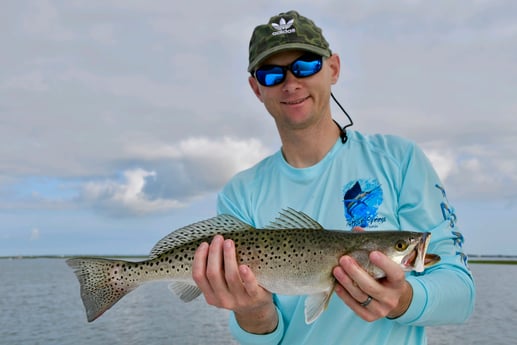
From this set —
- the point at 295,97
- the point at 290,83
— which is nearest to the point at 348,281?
the point at 295,97

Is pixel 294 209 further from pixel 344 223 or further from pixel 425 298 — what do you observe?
pixel 425 298

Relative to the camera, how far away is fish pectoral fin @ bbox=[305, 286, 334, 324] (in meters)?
4.31

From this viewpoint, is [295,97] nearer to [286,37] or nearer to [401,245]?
[286,37]

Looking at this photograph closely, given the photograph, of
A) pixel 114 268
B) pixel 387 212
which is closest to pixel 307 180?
pixel 387 212

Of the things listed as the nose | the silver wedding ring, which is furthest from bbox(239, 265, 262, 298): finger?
the nose

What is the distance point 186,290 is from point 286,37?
2.47m

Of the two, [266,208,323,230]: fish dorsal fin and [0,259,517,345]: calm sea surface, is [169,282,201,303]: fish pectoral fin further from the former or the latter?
[0,259,517,345]: calm sea surface

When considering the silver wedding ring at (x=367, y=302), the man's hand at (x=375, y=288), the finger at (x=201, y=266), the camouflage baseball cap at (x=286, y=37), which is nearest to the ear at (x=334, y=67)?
the camouflage baseball cap at (x=286, y=37)

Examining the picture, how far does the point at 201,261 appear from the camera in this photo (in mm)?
4449

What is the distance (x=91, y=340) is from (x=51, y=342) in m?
2.62

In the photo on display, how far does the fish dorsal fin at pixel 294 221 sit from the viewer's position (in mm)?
4625

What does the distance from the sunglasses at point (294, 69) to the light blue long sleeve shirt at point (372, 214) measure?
2.31 feet

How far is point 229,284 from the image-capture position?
4.41m

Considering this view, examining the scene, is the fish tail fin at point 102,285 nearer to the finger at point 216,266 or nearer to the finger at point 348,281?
the finger at point 216,266
